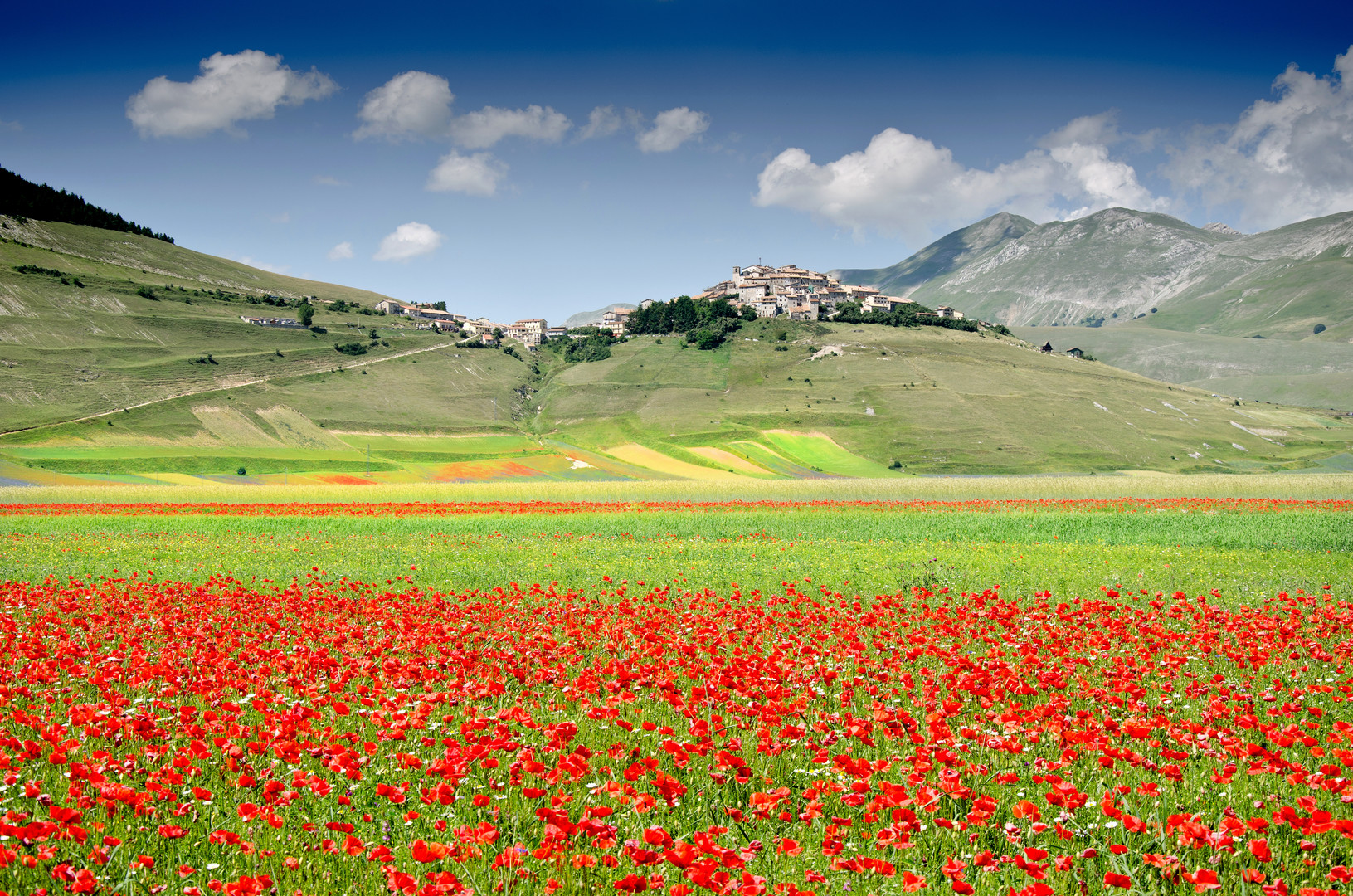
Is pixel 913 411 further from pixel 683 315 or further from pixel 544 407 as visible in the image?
pixel 683 315

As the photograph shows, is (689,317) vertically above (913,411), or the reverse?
(689,317)

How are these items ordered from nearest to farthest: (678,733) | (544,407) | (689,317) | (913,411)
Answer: (678,733)
(913,411)
(544,407)
(689,317)

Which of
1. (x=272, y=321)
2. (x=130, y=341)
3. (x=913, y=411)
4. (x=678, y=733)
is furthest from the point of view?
(x=272, y=321)

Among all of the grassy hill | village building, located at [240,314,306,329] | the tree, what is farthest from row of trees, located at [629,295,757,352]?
village building, located at [240,314,306,329]

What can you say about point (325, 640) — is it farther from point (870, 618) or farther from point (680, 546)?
point (680, 546)

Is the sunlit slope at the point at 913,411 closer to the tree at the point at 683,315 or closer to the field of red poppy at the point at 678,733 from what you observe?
the tree at the point at 683,315

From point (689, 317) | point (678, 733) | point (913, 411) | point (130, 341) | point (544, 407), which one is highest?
point (689, 317)

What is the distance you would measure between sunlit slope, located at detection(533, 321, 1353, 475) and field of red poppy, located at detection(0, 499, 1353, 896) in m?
87.6

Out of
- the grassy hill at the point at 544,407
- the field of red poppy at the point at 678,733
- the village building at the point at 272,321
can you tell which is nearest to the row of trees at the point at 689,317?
the grassy hill at the point at 544,407

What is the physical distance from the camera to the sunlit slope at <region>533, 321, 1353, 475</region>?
4267 inches

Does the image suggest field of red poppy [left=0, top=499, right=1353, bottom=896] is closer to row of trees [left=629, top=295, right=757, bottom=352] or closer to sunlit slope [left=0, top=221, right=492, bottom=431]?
sunlit slope [left=0, top=221, right=492, bottom=431]

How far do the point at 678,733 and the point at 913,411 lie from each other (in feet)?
394

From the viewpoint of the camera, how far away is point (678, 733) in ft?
26.2

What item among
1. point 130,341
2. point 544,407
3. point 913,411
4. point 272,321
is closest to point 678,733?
point 913,411
